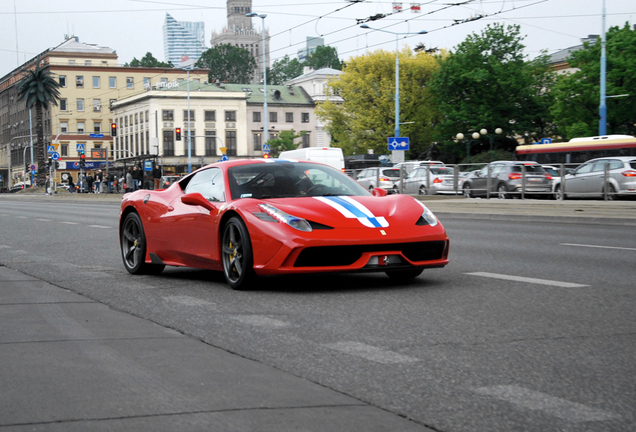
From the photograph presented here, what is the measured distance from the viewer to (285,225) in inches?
295

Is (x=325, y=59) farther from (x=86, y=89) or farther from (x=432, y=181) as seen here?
(x=432, y=181)

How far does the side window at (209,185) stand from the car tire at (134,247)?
2.77 feet

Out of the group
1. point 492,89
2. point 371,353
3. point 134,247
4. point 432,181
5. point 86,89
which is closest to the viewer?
point 371,353

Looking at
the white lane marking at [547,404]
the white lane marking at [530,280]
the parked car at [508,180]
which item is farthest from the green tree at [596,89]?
the white lane marking at [547,404]

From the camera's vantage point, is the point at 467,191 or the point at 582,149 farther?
the point at 582,149

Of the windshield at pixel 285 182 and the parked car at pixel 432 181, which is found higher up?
the windshield at pixel 285 182

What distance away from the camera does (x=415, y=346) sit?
5.14 m

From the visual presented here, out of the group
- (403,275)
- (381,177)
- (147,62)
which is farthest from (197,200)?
(147,62)

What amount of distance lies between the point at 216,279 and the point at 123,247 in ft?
5.20

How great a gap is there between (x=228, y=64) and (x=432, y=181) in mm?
113373

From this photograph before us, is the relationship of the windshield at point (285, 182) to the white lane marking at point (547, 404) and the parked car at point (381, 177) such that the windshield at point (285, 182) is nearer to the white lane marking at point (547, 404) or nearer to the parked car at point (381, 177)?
the white lane marking at point (547, 404)

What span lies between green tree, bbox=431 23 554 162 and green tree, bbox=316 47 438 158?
4830mm

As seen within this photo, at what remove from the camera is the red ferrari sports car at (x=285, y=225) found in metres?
7.47

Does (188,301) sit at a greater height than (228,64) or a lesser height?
lesser
